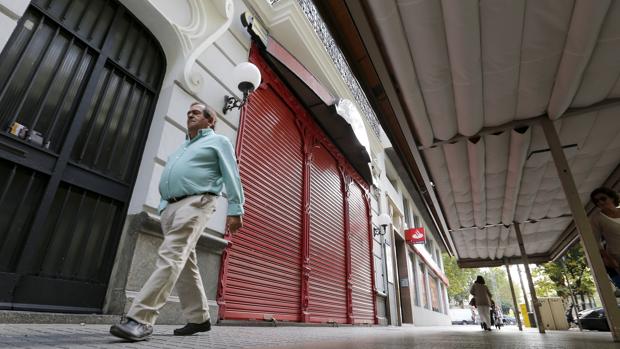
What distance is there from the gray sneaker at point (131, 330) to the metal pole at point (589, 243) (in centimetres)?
405

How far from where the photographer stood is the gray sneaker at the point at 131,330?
1.77m

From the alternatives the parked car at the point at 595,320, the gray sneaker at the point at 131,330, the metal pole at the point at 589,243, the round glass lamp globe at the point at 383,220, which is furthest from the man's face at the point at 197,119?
the parked car at the point at 595,320

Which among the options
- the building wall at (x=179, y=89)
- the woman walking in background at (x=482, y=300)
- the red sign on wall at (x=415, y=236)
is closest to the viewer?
the building wall at (x=179, y=89)

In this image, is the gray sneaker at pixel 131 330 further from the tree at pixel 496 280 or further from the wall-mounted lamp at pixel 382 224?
the tree at pixel 496 280

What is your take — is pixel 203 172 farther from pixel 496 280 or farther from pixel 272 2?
pixel 496 280

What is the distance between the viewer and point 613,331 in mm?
3082

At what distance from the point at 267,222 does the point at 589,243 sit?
4031 millimetres

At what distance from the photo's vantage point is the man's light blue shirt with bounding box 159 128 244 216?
7.74 ft

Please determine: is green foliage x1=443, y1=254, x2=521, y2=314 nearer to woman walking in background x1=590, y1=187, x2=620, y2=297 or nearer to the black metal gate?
woman walking in background x1=590, y1=187, x2=620, y2=297

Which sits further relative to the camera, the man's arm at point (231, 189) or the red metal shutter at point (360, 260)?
the red metal shutter at point (360, 260)

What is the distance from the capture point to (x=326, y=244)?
7047 millimetres

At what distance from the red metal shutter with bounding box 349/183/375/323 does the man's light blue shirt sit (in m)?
6.20

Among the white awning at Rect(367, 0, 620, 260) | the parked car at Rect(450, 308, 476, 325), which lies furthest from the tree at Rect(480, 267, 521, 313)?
the white awning at Rect(367, 0, 620, 260)

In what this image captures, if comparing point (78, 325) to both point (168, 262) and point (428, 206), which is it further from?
point (428, 206)
